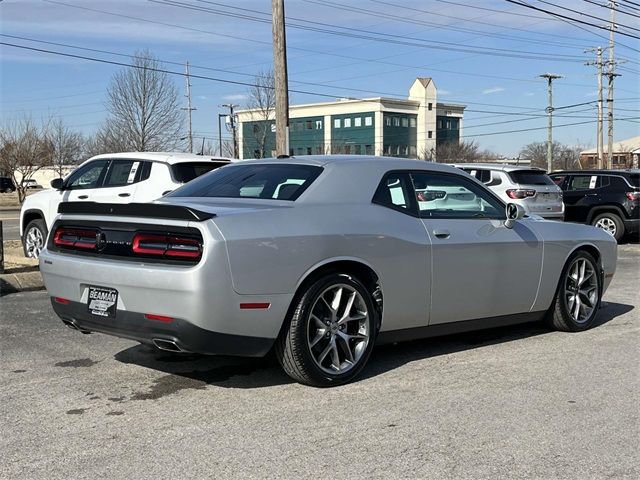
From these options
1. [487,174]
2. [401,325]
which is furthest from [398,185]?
[487,174]

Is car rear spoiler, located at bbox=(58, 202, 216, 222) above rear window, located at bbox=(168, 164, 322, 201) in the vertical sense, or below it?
below

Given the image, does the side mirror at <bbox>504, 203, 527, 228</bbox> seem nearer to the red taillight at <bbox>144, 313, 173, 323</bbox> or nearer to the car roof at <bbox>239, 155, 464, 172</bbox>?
the car roof at <bbox>239, 155, 464, 172</bbox>

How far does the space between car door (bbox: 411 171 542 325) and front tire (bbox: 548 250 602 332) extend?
1.59 feet

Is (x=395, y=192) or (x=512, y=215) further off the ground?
(x=395, y=192)

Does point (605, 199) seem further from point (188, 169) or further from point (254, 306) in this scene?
point (254, 306)

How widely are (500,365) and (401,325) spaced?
→ 34.3 inches

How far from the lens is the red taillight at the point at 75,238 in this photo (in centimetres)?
499

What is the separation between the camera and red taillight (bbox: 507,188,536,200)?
14.8 metres

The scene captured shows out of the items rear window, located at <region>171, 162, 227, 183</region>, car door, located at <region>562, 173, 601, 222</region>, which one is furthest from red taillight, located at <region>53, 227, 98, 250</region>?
car door, located at <region>562, 173, 601, 222</region>

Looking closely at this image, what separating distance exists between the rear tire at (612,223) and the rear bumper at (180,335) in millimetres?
13270

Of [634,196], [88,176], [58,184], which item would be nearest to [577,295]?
[88,176]

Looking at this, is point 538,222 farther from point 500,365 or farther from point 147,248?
point 147,248

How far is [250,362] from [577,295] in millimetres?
3223

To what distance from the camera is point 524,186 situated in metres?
14.9
